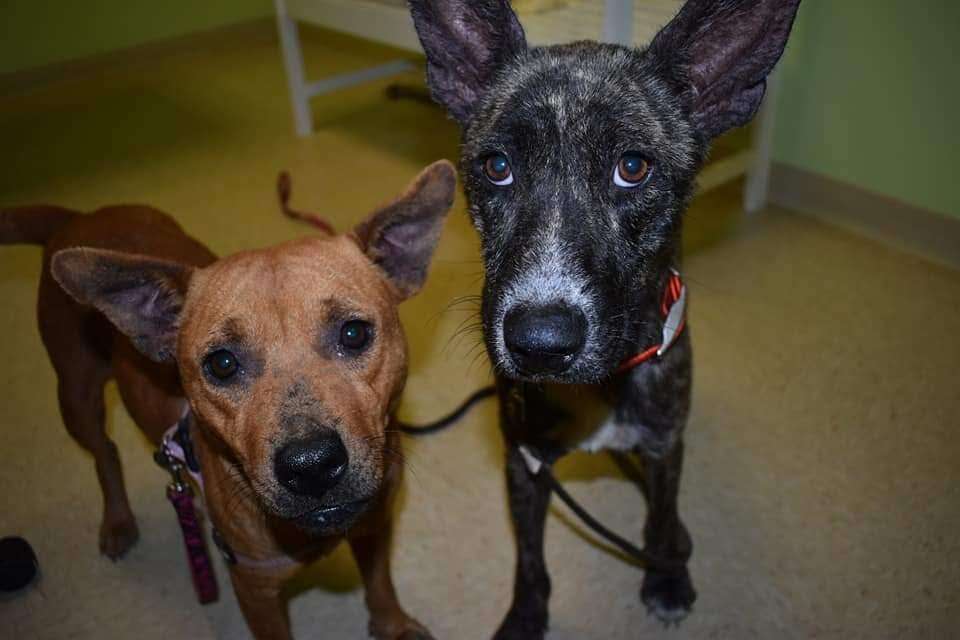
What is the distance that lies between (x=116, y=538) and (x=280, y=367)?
1.44m

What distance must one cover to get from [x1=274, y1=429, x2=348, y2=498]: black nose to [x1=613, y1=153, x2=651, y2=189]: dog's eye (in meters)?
0.89

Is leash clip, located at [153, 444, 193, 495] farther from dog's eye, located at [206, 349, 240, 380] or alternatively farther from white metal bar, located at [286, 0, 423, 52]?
white metal bar, located at [286, 0, 423, 52]

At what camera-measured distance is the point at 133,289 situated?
1.91 metres

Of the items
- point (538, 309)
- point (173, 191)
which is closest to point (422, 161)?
point (173, 191)

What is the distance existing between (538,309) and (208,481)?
103cm

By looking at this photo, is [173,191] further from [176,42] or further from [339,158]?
[176,42]

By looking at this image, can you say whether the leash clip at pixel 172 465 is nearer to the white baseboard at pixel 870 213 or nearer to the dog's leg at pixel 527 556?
the dog's leg at pixel 527 556

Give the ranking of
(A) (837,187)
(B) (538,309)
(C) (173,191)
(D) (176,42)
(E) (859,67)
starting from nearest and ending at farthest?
1. (B) (538,309)
2. (E) (859,67)
3. (A) (837,187)
4. (C) (173,191)
5. (D) (176,42)

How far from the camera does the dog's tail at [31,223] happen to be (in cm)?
247

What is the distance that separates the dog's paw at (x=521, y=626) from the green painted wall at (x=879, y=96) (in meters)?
3.13

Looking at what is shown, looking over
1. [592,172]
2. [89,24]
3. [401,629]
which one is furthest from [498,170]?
[89,24]

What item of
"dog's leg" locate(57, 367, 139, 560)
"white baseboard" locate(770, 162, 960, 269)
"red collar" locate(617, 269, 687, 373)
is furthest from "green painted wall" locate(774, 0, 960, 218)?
"dog's leg" locate(57, 367, 139, 560)

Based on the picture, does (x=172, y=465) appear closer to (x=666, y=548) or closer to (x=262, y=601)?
(x=262, y=601)

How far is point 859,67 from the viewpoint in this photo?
4.05 m
